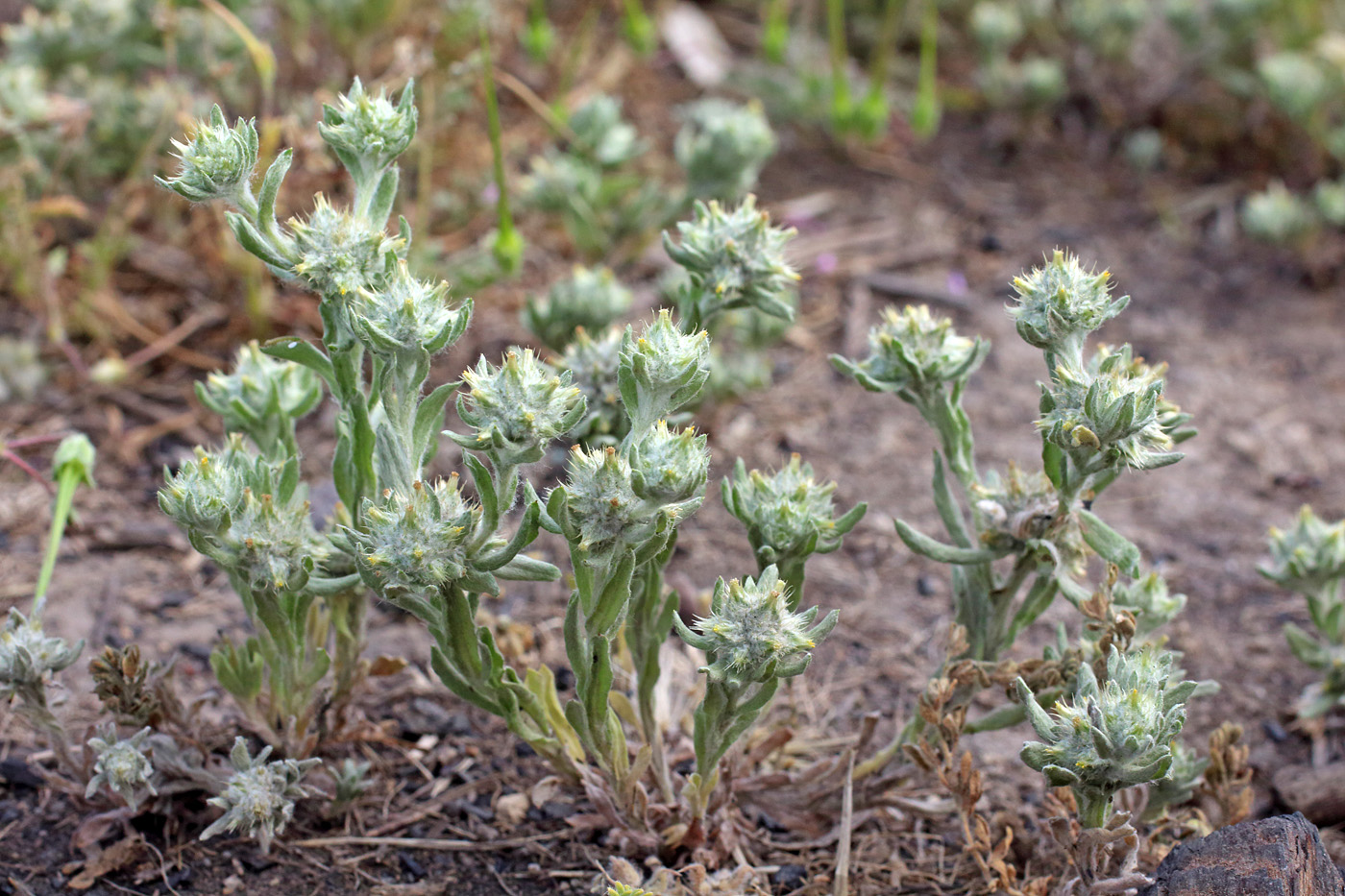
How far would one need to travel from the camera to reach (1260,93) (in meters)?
5.43

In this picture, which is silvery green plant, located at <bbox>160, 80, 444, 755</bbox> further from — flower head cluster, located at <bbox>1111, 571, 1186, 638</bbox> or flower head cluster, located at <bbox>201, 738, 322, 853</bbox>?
flower head cluster, located at <bbox>1111, 571, 1186, 638</bbox>

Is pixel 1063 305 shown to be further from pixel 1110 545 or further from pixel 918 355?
pixel 1110 545

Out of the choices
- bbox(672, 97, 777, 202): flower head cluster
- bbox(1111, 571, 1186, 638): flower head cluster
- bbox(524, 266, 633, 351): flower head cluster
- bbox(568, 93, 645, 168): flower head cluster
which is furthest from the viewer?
bbox(568, 93, 645, 168): flower head cluster

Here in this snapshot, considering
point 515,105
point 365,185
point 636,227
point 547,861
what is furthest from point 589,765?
point 515,105

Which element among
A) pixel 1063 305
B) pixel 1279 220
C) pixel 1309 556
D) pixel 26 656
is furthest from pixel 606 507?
pixel 1279 220

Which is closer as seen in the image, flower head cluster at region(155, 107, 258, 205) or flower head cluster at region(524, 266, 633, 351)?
flower head cluster at region(155, 107, 258, 205)

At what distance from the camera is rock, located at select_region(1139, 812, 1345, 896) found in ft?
6.57

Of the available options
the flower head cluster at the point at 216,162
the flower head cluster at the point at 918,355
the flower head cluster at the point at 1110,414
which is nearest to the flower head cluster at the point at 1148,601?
the flower head cluster at the point at 1110,414

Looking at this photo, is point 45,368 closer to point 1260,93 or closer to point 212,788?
point 212,788

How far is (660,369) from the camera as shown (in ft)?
6.34

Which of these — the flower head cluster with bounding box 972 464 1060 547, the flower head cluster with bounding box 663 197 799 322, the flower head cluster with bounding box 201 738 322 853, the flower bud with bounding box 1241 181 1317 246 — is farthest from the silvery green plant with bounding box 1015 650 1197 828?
the flower bud with bounding box 1241 181 1317 246

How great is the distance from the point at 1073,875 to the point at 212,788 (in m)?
1.70

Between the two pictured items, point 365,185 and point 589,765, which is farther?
point 589,765

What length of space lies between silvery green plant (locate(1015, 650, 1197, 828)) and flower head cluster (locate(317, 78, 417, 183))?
4.85 feet
